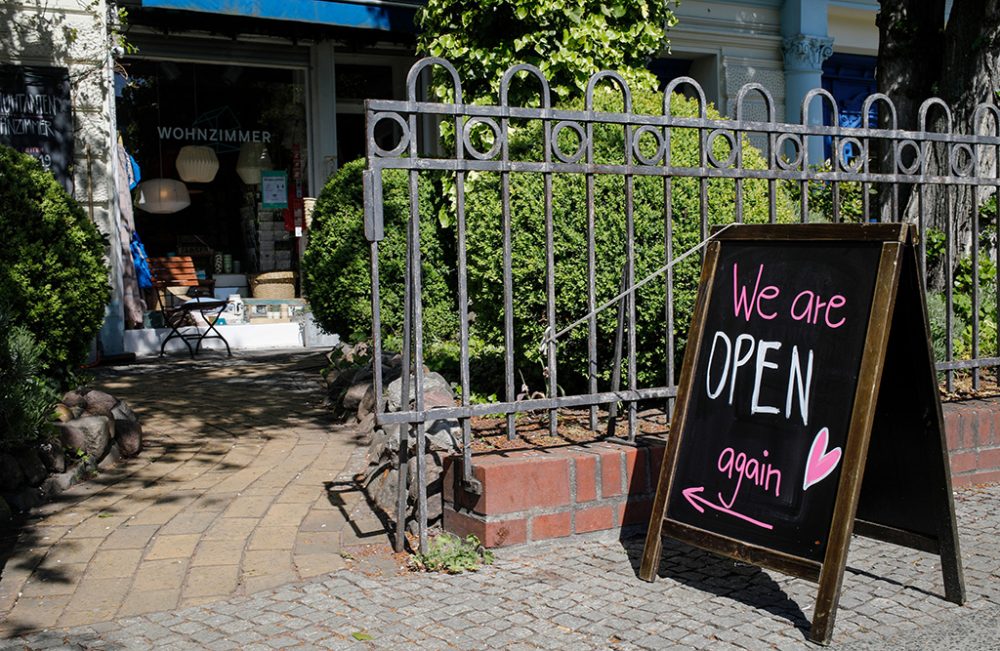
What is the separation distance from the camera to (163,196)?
12.4 meters

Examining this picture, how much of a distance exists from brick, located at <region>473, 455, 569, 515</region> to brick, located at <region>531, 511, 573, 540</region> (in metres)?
0.05

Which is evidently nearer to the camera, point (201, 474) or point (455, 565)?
point (455, 565)

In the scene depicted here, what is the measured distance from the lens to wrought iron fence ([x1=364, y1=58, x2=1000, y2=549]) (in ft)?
14.7

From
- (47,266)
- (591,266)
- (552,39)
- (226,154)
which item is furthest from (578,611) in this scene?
(226,154)

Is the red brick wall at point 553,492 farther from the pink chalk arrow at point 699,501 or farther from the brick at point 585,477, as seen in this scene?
the pink chalk arrow at point 699,501

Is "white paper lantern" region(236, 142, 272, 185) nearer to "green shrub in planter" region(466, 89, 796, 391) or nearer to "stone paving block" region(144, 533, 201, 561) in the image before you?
"green shrub in planter" region(466, 89, 796, 391)

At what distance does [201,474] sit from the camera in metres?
6.12

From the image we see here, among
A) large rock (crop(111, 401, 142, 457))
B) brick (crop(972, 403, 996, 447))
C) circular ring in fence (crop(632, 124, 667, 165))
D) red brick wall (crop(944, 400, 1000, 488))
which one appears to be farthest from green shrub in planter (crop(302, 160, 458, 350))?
brick (crop(972, 403, 996, 447))

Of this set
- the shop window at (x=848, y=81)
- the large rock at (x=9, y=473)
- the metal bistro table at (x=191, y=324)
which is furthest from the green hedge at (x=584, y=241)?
the shop window at (x=848, y=81)

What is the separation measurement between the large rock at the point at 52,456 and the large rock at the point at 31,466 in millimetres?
68

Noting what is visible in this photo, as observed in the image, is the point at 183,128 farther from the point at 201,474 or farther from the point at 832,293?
the point at 832,293

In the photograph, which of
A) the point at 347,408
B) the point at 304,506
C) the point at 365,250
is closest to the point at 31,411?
the point at 304,506

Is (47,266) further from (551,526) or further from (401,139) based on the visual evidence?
(551,526)

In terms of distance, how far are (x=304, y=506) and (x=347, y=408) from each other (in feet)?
6.92
